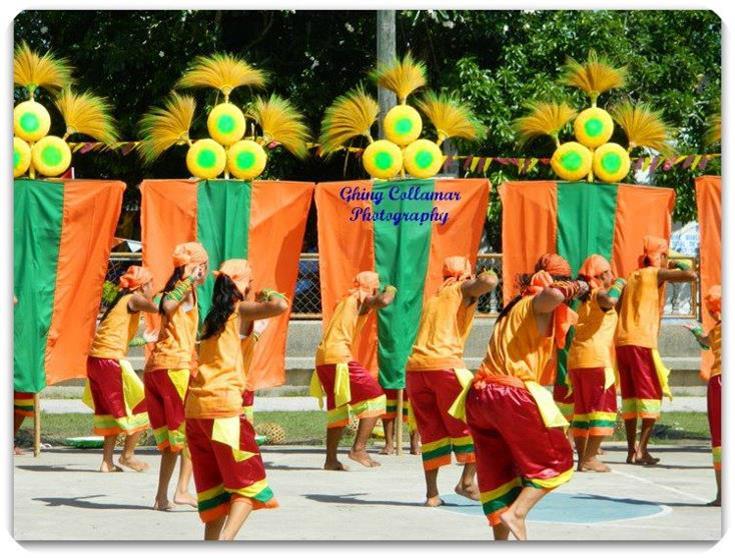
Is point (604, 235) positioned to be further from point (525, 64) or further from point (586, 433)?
point (525, 64)

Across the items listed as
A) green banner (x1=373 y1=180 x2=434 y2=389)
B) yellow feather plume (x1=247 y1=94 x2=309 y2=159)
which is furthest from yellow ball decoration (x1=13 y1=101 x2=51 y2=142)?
green banner (x1=373 y1=180 x2=434 y2=389)

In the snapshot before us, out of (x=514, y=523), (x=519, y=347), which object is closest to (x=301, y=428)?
(x=519, y=347)

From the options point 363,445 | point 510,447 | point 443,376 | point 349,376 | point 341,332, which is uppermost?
point 341,332

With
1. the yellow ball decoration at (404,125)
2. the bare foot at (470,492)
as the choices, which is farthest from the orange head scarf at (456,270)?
the yellow ball decoration at (404,125)

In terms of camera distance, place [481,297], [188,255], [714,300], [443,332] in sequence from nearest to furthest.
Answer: [188,255], [714,300], [443,332], [481,297]

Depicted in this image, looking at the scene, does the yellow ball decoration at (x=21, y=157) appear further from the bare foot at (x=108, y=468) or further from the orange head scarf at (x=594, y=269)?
the orange head scarf at (x=594, y=269)

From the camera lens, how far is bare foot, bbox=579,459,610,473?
10.7 meters

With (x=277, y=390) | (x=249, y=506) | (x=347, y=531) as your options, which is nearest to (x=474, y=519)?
(x=347, y=531)

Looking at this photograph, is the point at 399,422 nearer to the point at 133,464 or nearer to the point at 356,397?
the point at 356,397

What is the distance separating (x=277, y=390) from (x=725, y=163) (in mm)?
7183

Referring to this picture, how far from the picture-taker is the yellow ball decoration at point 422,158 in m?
11.0

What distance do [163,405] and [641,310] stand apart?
373cm

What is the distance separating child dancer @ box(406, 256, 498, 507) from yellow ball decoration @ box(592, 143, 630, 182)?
1.89 metres

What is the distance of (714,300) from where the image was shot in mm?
8867
